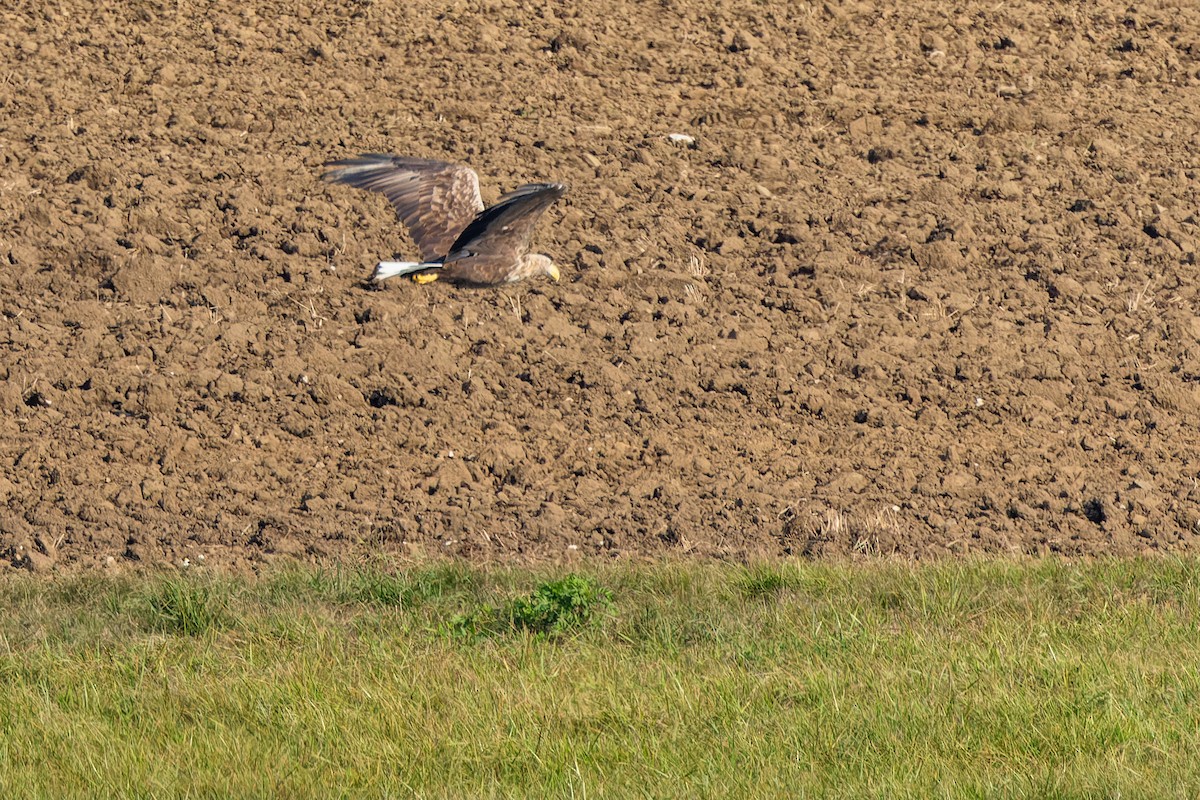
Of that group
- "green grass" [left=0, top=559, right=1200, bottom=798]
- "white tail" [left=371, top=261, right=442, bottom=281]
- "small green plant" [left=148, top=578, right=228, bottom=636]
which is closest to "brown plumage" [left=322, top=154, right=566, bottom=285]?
"white tail" [left=371, top=261, right=442, bottom=281]

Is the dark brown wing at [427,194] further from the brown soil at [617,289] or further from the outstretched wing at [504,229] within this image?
the brown soil at [617,289]

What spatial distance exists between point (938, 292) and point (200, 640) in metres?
5.32

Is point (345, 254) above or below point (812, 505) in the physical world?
above

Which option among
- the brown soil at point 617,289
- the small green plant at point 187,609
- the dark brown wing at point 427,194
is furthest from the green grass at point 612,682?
the dark brown wing at point 427,194

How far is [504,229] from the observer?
8.12m

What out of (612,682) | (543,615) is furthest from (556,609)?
(612,682)

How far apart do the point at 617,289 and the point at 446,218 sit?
152cm

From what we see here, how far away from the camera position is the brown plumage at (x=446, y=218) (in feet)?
26.7

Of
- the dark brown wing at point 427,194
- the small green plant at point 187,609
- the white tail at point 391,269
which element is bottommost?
the small green plant at point 187,609

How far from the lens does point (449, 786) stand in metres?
4.67

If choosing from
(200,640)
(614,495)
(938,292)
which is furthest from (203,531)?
(938,292)

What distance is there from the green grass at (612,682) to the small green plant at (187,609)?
0.01 m

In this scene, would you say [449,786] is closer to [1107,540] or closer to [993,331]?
[1107,540]

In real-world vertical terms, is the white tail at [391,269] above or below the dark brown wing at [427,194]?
below
